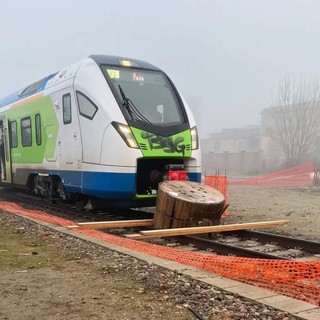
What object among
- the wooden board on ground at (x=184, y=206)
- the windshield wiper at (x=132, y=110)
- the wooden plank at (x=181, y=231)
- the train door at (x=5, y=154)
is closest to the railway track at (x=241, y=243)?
the wooden plank at (x=181, y=231)

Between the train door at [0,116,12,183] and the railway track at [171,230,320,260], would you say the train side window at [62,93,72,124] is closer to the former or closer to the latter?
the railway track at [171,230,320,260]

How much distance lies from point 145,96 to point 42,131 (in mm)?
3265

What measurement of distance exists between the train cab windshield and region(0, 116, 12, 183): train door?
20.0 feet

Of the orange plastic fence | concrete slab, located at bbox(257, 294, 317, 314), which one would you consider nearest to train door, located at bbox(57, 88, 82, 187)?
the orange plastic fence

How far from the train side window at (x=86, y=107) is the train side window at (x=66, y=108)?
1.66 feet

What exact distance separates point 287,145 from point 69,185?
36666mm

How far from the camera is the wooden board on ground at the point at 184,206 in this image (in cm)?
795

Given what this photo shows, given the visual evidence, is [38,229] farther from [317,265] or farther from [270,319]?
[270,319]

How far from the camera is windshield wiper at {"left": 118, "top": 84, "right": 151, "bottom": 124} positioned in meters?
9.14

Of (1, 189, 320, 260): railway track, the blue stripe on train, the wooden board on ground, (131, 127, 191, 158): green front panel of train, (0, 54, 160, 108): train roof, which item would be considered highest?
(0, 54, 160, 108): train roof

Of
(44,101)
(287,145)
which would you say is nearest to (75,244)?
(44,101)

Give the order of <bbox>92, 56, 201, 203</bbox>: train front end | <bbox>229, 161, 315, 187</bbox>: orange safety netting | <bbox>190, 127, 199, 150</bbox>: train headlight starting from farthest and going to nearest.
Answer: <bbox>229, 161, 315, 187</bbox>: orange safety netting
<bbox>190, 127, 199, 150</bbox>: train headlight
<bbox>92, 56, 201, 203</bbox>: train front end

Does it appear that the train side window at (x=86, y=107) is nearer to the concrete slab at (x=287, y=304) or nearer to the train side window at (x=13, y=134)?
the train side window at (x=13, y=134)

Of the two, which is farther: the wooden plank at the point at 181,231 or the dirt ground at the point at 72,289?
the wooden plank at the point at 181,231
